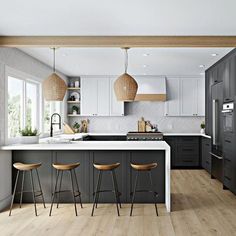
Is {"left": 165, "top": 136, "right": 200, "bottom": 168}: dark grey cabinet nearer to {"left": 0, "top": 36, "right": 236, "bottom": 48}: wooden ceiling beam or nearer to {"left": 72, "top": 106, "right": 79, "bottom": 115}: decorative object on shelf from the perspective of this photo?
{"left": 72, "top": 106, "right": 79, "bottom": 115}: decorative object on shelf

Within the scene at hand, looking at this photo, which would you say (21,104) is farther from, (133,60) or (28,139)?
(133,60)

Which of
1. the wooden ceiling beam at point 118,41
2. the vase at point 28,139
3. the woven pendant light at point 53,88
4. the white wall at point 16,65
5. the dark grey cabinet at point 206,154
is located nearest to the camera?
the wooden ceiling beam at point 118,41

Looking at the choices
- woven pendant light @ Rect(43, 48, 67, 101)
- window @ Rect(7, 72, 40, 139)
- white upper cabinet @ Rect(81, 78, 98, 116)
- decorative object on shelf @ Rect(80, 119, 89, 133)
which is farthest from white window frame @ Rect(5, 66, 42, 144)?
decorative object on shelf @ Rect(80, 119, 89, 133)

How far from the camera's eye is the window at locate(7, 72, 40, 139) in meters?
5.10

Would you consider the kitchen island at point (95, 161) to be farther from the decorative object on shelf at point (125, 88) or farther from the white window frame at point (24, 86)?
the decorative object on shelf at point (125, 88)

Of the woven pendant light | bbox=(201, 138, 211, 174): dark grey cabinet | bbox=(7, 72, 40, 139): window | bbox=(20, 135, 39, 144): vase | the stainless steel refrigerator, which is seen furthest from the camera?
bbox=(201, 138, 211, 174): dark grey cabinet

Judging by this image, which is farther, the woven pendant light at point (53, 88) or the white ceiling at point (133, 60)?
the white ceiling at point (133, 60)

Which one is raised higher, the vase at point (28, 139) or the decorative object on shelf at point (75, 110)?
the decorative object on shelf at point (75, 110)

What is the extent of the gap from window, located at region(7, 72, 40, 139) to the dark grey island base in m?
0.66

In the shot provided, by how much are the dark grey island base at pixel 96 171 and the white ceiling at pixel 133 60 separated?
1716 mm

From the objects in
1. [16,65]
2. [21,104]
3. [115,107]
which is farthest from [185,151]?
[16,65]

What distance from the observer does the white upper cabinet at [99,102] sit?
8148mm

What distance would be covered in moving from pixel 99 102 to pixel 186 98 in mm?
2298

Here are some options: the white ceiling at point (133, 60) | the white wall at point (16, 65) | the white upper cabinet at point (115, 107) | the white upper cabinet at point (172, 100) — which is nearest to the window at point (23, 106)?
the white wall at point (16, 65)
